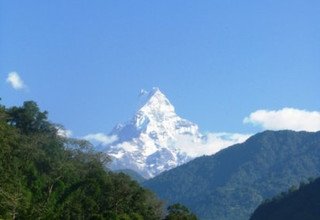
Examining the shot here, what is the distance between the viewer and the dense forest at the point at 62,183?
7431 centimetres

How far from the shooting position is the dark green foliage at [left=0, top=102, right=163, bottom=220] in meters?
74.7

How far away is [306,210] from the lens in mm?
190250

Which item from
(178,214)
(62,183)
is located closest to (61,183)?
(62,183)

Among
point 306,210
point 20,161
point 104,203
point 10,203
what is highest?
point 306,210

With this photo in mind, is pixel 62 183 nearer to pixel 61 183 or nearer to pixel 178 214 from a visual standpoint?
pixel 61 183

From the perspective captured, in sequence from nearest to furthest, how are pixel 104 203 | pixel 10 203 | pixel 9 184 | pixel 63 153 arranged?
pixel 10 203
pixel 9 184
pixel 104 203
pixel 63 153

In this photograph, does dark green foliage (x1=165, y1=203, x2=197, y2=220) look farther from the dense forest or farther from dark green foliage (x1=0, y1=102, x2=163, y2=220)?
dark green foliage (x1=0, y1=102, x2=163, y2=220)

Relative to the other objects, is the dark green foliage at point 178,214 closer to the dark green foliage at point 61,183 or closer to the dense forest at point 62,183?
the dense forest at point 62,183

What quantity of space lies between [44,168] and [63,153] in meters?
7.22

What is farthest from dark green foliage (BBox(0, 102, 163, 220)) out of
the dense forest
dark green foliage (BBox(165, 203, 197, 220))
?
dark green foliage (BBox(165, 203, 197, 220))

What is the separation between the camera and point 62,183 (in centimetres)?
8862

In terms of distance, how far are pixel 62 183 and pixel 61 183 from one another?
25cm

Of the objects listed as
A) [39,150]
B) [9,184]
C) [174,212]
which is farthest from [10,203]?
[39,150]

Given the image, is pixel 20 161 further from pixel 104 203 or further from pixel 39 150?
pixel 104 203
